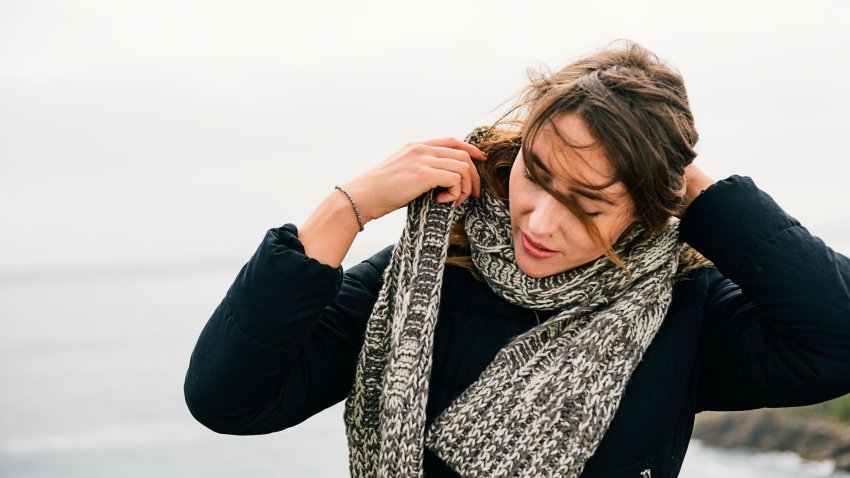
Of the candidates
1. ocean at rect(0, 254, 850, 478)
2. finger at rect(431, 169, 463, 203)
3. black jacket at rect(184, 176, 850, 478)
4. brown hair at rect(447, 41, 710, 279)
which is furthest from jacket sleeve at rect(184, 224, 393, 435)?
ocean at rect(0, 254, 850, 478)

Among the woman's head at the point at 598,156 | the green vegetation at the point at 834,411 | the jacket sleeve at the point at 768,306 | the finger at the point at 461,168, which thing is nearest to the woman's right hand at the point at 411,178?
the finger at the point at 461,168

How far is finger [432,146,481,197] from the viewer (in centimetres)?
197

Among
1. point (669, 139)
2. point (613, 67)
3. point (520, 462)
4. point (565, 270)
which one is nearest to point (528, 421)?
point (520, 462)

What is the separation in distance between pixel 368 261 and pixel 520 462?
2.09ft

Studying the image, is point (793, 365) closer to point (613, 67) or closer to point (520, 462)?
point (520, 462)

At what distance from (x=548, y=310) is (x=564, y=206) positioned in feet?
→ 1.03

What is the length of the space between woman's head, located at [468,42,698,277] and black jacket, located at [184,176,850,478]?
171 mm

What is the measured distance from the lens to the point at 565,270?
79.5 inches

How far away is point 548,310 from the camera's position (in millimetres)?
2020

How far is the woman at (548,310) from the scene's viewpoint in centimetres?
179

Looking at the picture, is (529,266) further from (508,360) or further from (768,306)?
(768,306)

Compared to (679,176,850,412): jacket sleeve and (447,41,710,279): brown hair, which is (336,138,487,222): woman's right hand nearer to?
(447,41,710,279): brown hair

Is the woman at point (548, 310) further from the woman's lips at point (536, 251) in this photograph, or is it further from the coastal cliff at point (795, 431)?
the coastal cliff at point (795, 431)

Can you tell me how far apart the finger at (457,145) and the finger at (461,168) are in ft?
0.14
